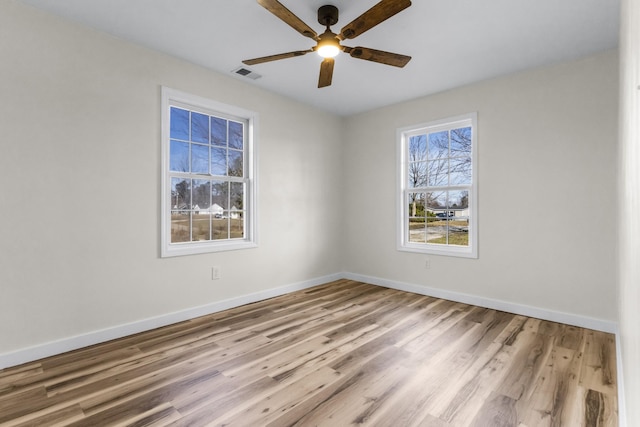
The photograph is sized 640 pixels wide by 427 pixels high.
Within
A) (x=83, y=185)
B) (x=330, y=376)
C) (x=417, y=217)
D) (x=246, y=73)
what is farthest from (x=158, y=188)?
(x=417, y=217)

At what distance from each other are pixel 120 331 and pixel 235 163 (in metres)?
2.11

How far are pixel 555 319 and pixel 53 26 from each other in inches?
206

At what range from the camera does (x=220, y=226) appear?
372cm

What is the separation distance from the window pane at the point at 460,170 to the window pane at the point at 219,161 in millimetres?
2856

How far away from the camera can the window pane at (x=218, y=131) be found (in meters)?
3.67

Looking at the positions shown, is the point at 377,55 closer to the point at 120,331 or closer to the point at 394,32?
the point at 394,32

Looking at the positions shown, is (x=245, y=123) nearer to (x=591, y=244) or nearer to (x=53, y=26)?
(x=53, y=26)

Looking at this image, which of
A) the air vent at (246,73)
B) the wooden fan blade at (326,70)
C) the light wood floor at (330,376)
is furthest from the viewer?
the air vent at (246,73)

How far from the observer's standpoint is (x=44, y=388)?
2.05m

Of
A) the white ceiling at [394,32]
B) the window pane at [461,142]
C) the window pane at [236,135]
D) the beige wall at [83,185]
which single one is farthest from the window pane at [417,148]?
the beige wall at [83,185]

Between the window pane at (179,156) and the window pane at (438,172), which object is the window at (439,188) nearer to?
the window pane at (438,172)

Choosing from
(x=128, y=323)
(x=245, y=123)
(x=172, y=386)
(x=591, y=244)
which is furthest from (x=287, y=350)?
(x=591, y=244)

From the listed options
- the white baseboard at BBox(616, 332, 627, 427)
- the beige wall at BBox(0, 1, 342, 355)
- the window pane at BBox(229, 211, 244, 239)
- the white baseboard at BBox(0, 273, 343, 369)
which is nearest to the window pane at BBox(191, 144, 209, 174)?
the beige wall at BBox(0, 1, 342, 355)

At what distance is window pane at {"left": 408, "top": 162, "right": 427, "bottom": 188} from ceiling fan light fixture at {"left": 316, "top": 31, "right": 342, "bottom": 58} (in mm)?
2366
